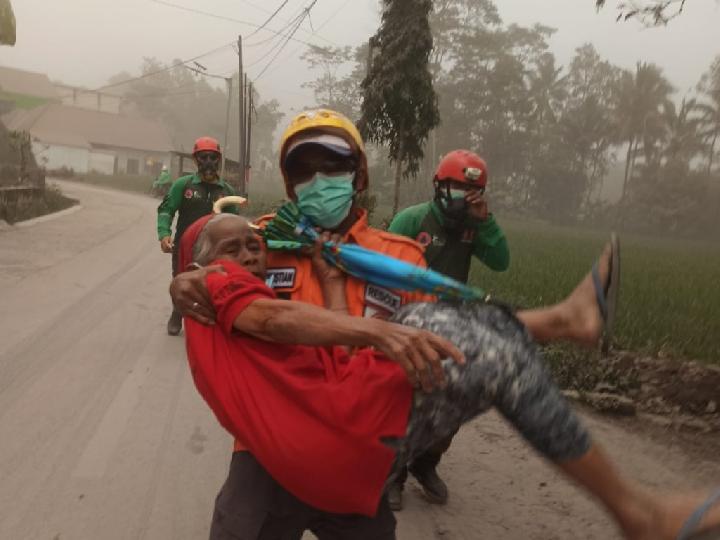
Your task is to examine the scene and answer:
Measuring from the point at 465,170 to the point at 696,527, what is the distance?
220 cm

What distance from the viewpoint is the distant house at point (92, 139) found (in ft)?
161

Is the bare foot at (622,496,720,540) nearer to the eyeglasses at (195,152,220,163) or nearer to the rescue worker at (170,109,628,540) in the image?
the rescue worker at (170,109,628,540)

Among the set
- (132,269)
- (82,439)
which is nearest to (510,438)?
(82,439)

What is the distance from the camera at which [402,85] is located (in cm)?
1083

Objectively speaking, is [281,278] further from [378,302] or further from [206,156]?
[206,156]

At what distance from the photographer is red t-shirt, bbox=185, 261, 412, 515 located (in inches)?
54.8

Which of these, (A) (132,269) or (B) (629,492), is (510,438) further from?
(A) (132,269)

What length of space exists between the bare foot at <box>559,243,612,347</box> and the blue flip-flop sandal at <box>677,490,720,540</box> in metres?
0.43

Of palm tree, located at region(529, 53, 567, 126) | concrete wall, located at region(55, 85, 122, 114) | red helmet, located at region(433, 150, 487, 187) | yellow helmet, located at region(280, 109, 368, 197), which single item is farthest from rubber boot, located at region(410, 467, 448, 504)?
concrete wall, located at region(55, 85, 122, 114)

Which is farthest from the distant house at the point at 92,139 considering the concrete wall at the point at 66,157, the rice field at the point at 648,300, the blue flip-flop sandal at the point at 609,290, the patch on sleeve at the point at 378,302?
the blue flip-flop sandal at the point at 609,290

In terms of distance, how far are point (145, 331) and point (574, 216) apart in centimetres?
4756

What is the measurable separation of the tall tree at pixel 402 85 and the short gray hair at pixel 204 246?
9.41 meters

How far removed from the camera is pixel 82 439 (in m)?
3.87

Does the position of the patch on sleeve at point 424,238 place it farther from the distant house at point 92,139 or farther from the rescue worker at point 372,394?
the distant house at point 92,139
